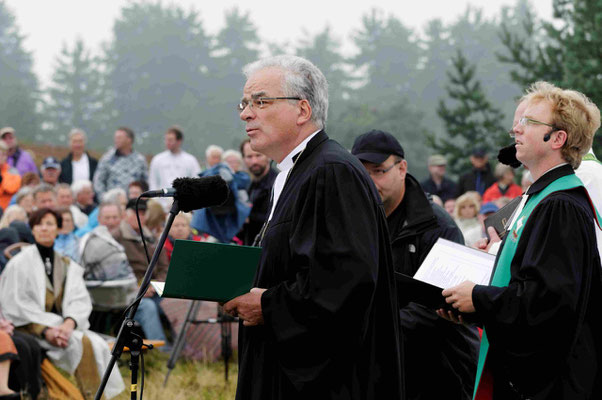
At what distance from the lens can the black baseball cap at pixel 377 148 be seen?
15.5 feet

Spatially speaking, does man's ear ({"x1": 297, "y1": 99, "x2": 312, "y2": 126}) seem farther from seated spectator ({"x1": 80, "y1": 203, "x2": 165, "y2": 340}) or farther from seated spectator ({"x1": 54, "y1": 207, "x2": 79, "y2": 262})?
seated spectator ({"x1": 54, "y1": 207, "x2": 79, "y2": 262})

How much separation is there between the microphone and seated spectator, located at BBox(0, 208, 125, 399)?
425 centimetres

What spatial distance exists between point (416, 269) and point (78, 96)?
62.2m

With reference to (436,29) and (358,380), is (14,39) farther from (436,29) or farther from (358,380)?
(358,380)

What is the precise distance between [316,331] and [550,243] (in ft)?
3.20

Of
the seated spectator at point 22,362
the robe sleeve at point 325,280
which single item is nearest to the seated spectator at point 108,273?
the seated spectator at point 22,362

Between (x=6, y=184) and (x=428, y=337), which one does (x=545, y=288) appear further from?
(x=6, y=184)

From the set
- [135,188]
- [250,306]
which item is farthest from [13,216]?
[250,306]

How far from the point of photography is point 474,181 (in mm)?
14359

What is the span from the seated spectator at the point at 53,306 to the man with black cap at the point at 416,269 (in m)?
3.69

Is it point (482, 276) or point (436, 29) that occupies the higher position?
point (436, 29)

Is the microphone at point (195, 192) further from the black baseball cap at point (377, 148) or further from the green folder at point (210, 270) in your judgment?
the black baseball cap at point (377, 148)

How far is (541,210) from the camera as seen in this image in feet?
10.8

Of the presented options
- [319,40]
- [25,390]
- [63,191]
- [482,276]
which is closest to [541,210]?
[482,276]
